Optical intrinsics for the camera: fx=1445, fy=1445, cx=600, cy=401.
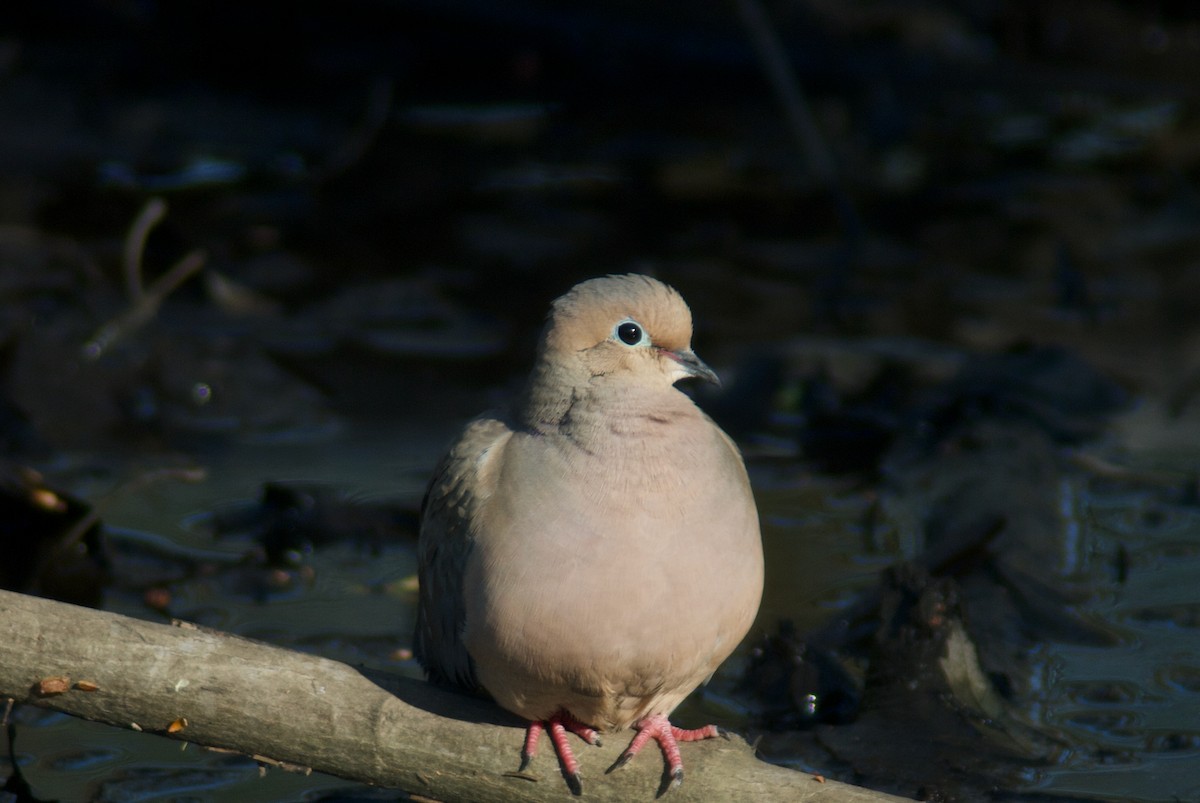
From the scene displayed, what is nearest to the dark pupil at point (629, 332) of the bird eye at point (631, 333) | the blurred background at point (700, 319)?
the bird eye at point (631, 333)

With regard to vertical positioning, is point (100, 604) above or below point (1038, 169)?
below

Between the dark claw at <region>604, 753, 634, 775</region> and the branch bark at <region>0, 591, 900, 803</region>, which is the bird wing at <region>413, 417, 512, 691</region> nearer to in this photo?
the branch bark at <region>0, 591, 900, 803</region>

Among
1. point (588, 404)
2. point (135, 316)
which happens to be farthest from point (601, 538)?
point (135, 316)

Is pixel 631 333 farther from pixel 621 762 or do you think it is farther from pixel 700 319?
pixel 700 319

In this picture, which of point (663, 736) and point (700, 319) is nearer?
point (663, 736)

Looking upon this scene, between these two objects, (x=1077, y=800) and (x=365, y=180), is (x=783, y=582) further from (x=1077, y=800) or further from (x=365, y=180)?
(x=365, y=180)

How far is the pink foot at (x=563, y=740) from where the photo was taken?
2729 mm

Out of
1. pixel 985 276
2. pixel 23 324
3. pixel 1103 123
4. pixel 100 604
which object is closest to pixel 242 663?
pixel 100 604

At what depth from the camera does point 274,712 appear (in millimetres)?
2723

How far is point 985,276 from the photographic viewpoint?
260 inches

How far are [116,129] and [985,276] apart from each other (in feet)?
15.2

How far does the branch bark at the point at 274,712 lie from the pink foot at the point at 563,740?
20mm

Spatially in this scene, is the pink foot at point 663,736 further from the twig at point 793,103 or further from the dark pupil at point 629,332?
the twig at point 793,103

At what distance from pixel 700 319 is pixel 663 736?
140 inches
